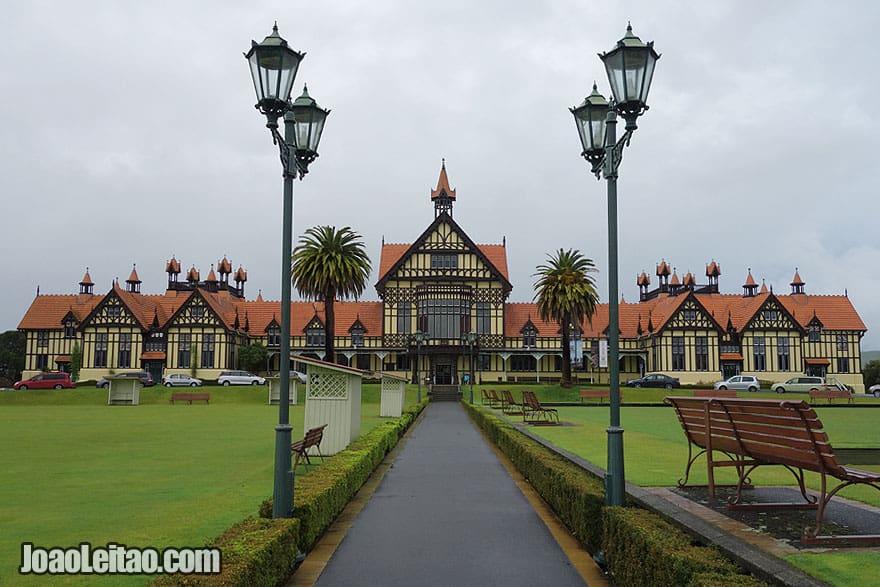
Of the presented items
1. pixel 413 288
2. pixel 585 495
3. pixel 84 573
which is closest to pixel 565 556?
pixel 585 495

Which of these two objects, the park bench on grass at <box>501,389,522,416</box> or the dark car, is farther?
the dark car

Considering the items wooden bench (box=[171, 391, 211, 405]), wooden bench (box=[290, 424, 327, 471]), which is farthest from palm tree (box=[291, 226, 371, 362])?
wooden bench (box=[290, 424, 327, 471])

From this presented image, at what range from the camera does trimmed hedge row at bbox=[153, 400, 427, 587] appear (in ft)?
16.4

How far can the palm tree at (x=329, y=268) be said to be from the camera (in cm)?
5028

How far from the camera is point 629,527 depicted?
5988 millimetres

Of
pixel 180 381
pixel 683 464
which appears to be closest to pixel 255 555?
pixel 683 464

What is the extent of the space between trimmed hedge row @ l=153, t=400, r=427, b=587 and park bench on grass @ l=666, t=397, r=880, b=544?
4.32m

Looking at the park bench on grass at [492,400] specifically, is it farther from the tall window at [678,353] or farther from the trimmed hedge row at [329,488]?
the tall window at [678,353]

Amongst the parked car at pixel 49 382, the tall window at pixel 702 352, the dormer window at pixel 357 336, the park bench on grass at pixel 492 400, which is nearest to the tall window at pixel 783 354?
the tall window at pixel 702 352

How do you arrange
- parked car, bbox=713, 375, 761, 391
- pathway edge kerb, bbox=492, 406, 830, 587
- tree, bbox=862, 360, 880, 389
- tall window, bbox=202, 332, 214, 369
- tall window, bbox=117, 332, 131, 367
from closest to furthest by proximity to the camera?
pathway edge kerb, bbox=492, 406, 830, 587, parked car, bbox=713, 375, 761, 391, tall window, bbox=202, 332, 214, 369, tall window, bbox=117, 332, 131, 367, tree, bbox=862, 360, 880, 389

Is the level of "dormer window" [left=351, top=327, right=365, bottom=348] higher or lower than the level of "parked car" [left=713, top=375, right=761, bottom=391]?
higher

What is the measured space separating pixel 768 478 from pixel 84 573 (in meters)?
8.82

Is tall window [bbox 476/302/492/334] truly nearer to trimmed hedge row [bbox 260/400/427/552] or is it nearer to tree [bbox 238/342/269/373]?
tree [bbox 238/342/269/373]

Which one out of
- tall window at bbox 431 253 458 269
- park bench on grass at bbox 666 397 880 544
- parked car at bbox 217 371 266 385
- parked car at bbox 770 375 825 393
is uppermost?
tall window at bbox 431 253 458 269
